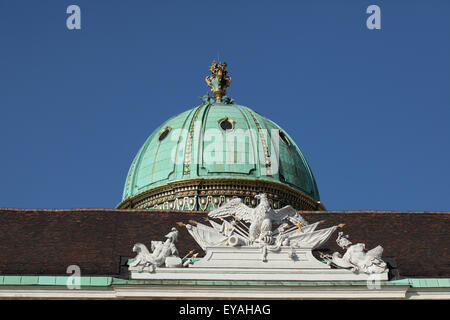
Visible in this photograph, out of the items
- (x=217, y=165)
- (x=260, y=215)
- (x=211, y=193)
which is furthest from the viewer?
(x=217, y=165)

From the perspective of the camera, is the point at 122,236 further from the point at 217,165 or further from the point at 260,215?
the point at 217,165

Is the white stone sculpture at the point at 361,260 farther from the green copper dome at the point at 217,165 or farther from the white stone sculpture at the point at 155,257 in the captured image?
the green copper dome at the point at 217,165

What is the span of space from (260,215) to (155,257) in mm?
3302

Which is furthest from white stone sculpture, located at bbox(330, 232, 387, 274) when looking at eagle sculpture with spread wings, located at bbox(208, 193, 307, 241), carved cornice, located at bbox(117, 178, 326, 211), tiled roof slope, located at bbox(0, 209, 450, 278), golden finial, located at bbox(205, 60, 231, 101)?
golden finial, located at bbox(205, 60, 231, 101)

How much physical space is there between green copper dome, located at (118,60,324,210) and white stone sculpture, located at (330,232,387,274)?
35.6 feet

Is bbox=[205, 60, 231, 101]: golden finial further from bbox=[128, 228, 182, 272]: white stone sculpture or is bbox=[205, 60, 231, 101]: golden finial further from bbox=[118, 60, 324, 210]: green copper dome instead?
bbox=[128, 228, 182, 272]: white stone sculpture

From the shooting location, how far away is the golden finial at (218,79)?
2094 inches

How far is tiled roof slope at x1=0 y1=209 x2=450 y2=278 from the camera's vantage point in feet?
122

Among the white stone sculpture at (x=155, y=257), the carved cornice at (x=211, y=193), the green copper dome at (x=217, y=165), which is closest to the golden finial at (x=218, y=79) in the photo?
the green copper dome at (x=217, y=165)

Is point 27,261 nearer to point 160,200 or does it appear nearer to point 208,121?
point 160,200

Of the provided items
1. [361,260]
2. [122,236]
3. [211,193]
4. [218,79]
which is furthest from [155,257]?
[218,79]

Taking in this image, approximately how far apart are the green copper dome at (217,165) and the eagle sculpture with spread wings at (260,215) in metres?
8.68

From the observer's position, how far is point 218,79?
53344 millimetres
